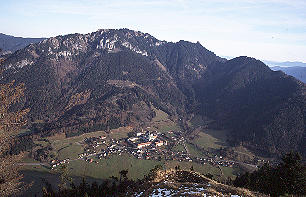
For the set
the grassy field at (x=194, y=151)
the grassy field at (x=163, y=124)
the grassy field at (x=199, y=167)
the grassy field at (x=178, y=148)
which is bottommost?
the grassy field at (x=194, y=151)

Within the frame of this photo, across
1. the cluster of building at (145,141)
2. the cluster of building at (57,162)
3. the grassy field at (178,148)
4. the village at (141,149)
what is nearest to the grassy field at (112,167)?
the cluster of building at (57,162)

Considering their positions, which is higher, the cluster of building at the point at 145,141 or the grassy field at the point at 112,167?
the cluster of building at the point at 145,141

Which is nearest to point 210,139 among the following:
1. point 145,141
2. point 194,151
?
point 194,151

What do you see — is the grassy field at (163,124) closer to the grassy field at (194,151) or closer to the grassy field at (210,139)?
the grassy field at (210,139)

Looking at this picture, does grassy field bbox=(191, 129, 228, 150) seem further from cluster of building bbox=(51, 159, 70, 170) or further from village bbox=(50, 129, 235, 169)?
cluster of building bbox=(51, 159, 70, 170)

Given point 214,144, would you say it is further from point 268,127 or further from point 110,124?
point 110,124

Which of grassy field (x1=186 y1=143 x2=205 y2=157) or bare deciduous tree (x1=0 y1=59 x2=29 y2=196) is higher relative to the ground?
bare deciduous tree (x1=0 y1=59 x2=29 y2=196)

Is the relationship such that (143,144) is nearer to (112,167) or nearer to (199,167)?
(112,167)

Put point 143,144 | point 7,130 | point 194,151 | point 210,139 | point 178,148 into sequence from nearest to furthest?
point 7,130, point 194,151, point 178,148, point 143,144, point 210,139

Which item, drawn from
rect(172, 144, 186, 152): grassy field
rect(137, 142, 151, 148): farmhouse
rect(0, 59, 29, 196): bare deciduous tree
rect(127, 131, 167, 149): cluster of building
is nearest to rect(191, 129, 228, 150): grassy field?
rect(172, 144, 186, 152): grassy field

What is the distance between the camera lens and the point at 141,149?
381ft

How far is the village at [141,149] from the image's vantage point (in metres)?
104

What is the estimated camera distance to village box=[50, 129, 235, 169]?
340 ft

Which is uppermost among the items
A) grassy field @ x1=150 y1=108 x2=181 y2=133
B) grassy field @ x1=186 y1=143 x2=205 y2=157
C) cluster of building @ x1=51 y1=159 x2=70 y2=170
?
grassy field @ x1=150 y1=108 x2=181 y2=133
